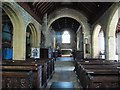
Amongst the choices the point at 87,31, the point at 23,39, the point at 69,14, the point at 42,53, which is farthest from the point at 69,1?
the point at 23,39

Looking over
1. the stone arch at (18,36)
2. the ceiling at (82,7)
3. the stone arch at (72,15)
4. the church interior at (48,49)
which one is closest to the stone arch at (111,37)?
the church interior at (48,49)

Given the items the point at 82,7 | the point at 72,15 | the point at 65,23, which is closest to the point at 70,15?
the point at 72,15

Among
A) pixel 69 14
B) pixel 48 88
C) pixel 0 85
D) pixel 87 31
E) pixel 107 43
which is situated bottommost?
pixel 48 88

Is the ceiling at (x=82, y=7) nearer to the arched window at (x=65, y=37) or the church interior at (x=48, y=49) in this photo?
the church interior at (x=48, y=49)

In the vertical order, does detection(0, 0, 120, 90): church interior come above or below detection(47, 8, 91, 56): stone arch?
below

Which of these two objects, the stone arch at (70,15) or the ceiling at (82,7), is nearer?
the ceiling at (82,7)

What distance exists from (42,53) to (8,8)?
5.40 m

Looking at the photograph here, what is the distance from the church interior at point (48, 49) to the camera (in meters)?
3.80

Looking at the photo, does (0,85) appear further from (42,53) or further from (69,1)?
(69,1)

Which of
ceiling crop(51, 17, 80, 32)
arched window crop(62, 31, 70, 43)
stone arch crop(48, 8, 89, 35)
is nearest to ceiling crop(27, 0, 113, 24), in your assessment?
stone arch crop(48, 8, 89, 35)

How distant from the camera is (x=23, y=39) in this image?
7.92 meters

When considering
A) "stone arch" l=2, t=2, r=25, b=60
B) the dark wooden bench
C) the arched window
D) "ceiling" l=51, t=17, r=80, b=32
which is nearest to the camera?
the dark wooden bench

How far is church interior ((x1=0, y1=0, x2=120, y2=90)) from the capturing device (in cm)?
380

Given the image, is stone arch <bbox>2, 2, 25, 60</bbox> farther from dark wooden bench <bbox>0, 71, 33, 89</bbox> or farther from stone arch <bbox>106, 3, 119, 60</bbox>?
dark wooden bench <bbox>0, 71, 33, 89</bbox>
